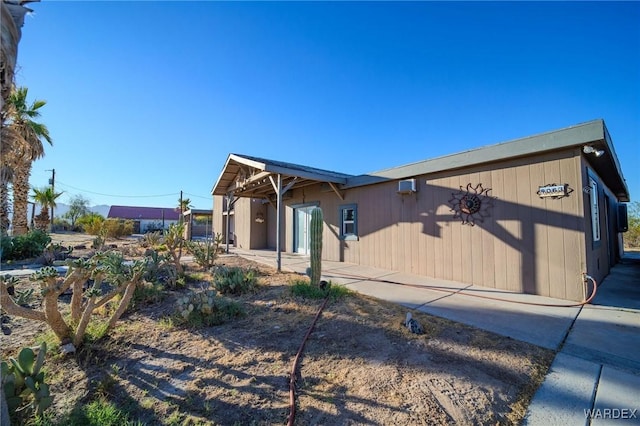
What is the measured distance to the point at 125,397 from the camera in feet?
7.22

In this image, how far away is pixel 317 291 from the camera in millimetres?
4805

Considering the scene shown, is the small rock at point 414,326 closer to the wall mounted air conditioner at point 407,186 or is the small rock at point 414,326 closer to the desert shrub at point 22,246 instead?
the wall mounted air conditioner at point 407,186

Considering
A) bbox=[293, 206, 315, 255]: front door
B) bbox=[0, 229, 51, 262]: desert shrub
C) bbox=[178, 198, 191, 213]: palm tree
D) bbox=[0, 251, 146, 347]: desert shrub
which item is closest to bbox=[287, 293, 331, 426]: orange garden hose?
bbox=[0, 251, 146, 347]: desert shrub

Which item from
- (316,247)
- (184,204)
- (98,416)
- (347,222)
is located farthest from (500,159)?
(184,204)

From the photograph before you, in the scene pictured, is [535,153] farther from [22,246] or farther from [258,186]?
[22,246]

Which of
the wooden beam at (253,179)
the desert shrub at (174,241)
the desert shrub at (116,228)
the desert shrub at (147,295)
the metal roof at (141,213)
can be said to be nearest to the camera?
the desert shrub at (147,295)

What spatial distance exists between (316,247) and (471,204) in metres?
3.60

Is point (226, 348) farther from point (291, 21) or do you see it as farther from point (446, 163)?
point (291, 21)

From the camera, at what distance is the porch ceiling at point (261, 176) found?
24.5ft

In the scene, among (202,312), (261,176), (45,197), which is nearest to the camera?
(202,312)

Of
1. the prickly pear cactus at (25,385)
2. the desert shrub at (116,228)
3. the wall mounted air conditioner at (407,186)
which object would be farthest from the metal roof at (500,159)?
the desert shrub at (116,228)

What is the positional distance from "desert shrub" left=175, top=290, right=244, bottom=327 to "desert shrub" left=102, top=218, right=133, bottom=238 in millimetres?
16747

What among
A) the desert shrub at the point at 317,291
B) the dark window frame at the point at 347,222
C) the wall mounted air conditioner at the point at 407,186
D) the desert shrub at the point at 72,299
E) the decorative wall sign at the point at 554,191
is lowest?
the desert shrub at the point at 317,291

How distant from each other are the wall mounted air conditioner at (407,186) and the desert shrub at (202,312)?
4.86 meters
